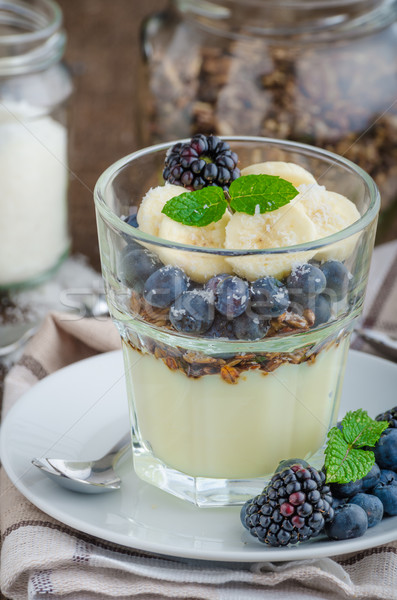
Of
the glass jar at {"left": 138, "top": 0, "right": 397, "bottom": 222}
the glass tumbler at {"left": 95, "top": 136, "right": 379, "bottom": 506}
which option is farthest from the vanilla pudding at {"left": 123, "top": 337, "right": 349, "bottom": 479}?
the glass jar at {"left": 138, "top": 0, "right": 397, "bottom": 222}

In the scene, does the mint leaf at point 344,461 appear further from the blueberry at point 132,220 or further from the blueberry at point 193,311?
the blueberry at point 132,220

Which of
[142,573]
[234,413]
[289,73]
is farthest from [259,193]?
[289,73]

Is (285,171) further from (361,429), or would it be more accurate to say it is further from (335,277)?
(361,429)

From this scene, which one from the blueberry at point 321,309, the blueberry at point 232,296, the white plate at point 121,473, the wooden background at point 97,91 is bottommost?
the wooden background at point 97,91

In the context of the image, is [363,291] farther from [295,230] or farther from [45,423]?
[45,423]

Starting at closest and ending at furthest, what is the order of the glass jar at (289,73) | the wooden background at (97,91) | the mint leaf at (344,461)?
the mint leaf at (344,461), the glass jar at (289,73), the wooden background at (97,91)

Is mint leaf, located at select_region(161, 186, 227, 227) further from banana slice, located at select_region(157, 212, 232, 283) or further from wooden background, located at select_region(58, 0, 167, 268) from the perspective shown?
wooden background, located at select_region(58, 0, 167, 268)

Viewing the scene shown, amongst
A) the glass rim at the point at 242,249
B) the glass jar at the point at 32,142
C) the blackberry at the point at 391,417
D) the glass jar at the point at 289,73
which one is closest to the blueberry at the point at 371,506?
the blackberry at the point at 391,417

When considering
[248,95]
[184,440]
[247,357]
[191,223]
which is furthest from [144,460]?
[248,95]
